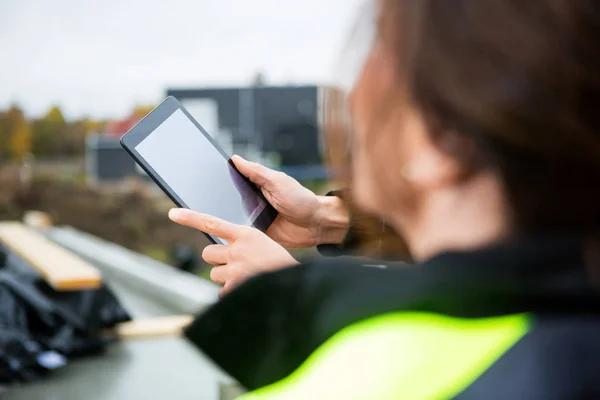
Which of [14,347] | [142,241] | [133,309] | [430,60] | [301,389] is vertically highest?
[430,60]

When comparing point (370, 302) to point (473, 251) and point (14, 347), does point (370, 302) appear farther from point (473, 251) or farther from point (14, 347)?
point (14, 347)

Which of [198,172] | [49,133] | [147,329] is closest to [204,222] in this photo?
[198,172]

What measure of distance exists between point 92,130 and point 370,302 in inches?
633

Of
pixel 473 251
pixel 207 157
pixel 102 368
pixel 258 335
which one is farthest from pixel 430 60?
pixel 102 368

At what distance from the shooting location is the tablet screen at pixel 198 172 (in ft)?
4.11

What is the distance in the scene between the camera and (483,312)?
1.68 feet

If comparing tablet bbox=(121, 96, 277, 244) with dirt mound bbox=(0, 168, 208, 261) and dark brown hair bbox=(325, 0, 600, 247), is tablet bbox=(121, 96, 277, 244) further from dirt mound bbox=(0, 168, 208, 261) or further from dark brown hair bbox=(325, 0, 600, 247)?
dirt mound bbox=(0, 168, 208, 261)

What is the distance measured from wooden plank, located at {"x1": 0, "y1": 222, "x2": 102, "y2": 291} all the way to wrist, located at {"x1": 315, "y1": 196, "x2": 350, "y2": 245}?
243 cm

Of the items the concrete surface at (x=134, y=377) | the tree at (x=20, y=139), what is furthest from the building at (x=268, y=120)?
the concrete surface at (x=134, y=377)

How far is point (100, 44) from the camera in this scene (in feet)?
42.1

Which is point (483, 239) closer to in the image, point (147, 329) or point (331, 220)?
point (331, 220)

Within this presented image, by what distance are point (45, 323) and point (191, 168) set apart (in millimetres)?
2419

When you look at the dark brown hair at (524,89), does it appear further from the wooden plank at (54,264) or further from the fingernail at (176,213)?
the wooden plank at (54,264)

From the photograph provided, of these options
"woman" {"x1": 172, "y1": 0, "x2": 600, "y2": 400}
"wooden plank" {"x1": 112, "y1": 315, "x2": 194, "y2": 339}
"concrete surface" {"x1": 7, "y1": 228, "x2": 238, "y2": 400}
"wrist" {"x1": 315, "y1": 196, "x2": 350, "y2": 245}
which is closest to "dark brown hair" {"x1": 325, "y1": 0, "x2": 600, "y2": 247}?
"woman" {"x1": 172, "y1": 0, "x2": 600, "y2": 400}
